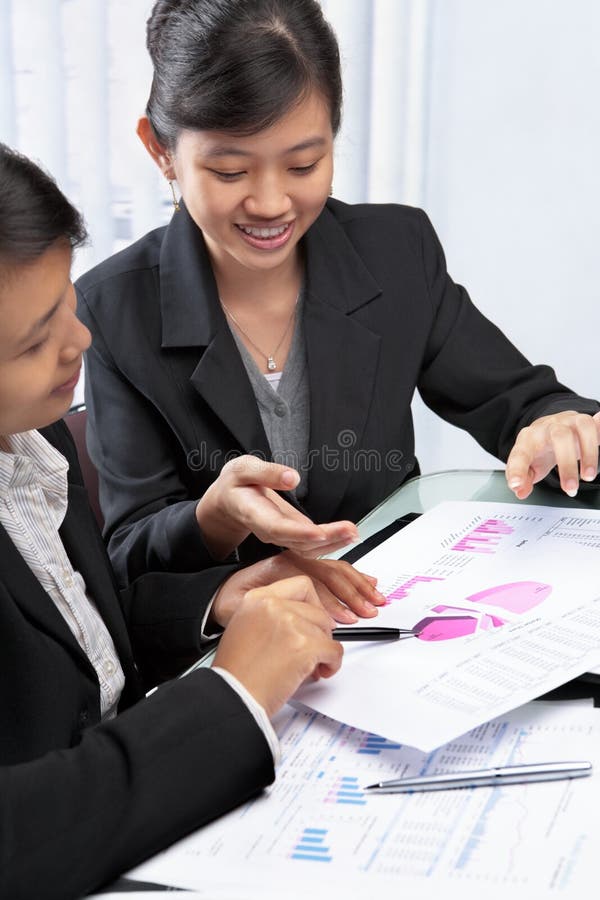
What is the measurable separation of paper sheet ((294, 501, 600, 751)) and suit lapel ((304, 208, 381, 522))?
0.24 metres

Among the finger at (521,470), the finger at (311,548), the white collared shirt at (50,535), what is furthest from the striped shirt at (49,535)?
the finger at (521,470)

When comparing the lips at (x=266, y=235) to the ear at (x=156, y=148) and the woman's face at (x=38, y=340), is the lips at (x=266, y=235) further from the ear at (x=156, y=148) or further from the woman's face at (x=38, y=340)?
the woman's face at (x=38, y=340)

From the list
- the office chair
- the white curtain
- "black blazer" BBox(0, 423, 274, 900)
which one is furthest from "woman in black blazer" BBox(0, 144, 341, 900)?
the white curtain

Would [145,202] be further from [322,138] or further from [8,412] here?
[8,412]

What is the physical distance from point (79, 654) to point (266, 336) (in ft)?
2.22

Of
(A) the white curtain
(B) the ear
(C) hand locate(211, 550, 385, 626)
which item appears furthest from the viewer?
(A) the white curtain

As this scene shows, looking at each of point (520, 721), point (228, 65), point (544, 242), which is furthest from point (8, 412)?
point (544, 242)

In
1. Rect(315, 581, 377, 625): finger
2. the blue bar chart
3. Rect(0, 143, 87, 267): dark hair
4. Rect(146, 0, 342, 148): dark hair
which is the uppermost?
Rect(146, 0, 342, 148): dark hair

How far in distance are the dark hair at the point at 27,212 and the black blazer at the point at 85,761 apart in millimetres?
247

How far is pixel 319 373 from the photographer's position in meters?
1.49

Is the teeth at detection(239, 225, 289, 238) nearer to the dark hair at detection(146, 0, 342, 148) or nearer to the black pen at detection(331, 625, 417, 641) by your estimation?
the dark hair at detection(146, 0, 342, 148)

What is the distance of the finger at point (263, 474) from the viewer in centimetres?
106

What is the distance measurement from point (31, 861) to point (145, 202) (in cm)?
182

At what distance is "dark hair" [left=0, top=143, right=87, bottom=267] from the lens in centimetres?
81
